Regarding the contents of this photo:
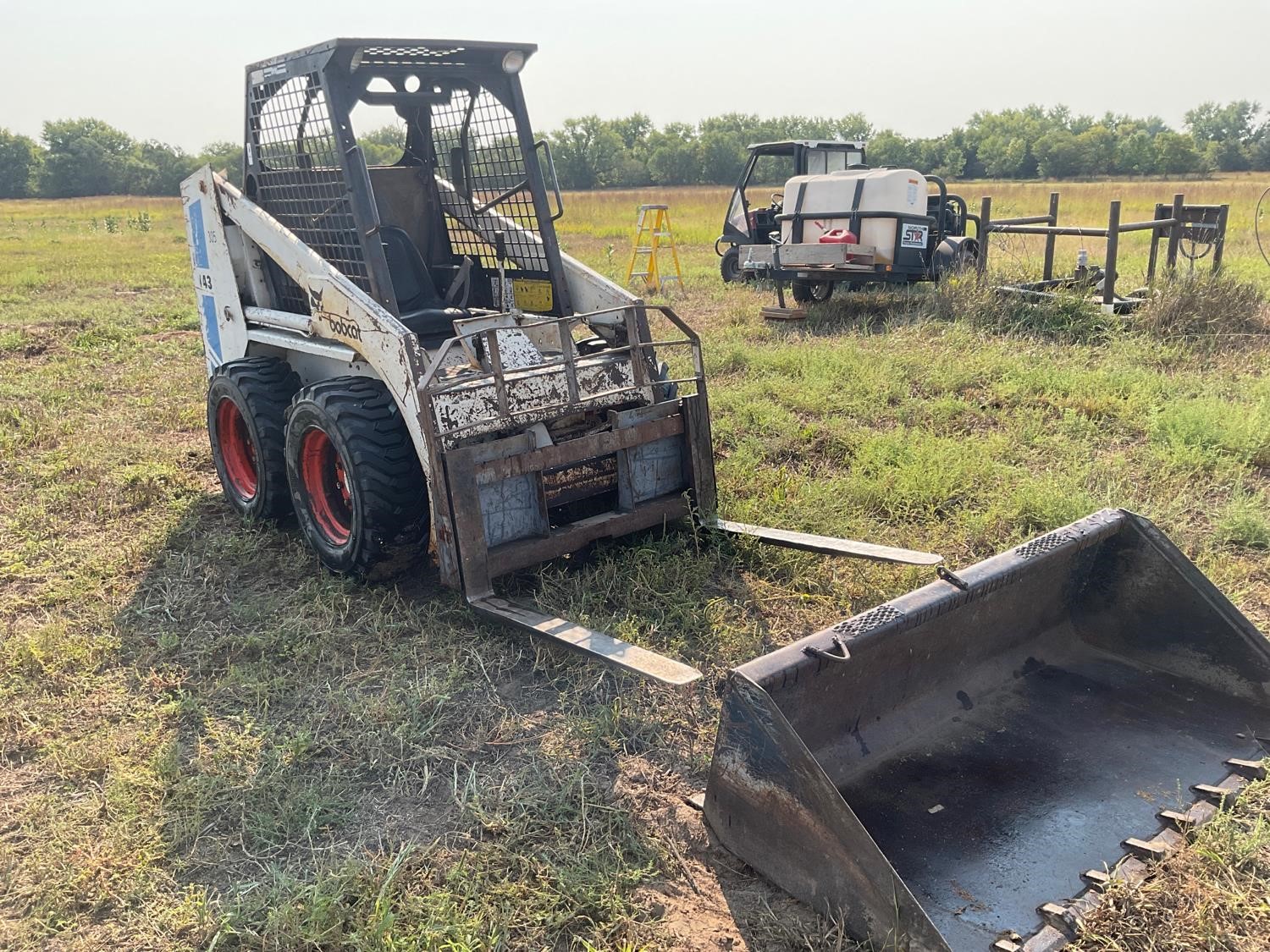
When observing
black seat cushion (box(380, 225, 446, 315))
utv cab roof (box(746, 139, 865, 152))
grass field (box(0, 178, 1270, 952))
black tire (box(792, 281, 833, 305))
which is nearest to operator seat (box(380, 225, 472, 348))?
black seat cushion (box(380, 225, 446, 315))

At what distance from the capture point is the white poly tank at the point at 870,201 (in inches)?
401

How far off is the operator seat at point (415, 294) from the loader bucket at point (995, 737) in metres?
2.89

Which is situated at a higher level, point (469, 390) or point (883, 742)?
point (469, 390)

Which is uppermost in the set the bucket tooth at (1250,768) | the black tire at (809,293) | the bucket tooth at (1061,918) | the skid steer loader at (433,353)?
the skid steer loader at (433,353)

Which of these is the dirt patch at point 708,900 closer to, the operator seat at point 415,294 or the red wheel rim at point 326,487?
the red wheel rim at point 326,487

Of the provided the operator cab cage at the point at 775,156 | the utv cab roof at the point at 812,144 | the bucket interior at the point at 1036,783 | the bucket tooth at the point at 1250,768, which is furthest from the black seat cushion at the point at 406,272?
the operator cab cage at the point at 775,156

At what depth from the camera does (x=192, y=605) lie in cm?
431

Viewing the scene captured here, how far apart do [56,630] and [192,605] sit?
0.53 meters

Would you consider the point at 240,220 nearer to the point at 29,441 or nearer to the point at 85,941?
the point at 29,441

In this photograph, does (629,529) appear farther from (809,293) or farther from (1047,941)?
(809,293)

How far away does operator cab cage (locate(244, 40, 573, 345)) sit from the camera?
4.34 metres

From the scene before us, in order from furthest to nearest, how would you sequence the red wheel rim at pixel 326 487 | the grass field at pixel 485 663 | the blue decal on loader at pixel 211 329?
the blue decal on loader at pixel 211 329
the red wheel rim at pixel 326 487
the grass field at pixel 485 663

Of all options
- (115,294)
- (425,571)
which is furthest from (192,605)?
(115,294)

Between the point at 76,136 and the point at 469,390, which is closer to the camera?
the point at 469,390
